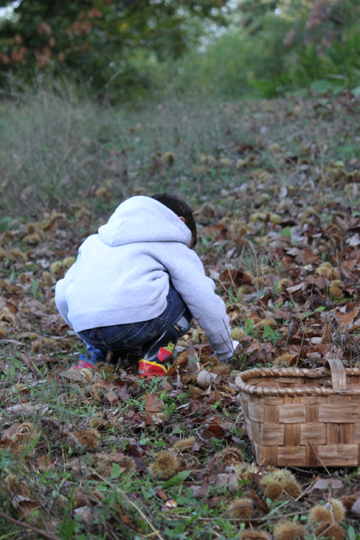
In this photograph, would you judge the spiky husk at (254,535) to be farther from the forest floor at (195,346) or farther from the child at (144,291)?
the child at (144,291)

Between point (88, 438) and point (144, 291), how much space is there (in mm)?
818

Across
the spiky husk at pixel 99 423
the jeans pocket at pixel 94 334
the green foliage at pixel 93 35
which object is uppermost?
the green foliage at pixel 93 35

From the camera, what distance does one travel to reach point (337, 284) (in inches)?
134

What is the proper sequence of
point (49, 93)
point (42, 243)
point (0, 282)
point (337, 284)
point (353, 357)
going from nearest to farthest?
point (353, 357)
point (337, 284)
point (0, 282)
point (42, 243)
point (49, 93)

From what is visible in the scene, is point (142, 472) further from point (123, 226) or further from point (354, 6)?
point (354, 6)

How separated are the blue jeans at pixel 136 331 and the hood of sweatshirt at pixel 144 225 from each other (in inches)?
11.2

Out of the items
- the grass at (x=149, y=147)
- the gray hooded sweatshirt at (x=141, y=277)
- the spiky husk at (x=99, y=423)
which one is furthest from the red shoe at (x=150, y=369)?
the grass at (x=149, y=147)

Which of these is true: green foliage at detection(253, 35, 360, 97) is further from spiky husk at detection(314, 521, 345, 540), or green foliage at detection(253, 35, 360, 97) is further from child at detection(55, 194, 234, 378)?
spiky husk at detection(314, 521, 345, 540)

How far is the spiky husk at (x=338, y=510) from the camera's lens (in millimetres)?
1636

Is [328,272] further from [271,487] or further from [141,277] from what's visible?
[271,487]

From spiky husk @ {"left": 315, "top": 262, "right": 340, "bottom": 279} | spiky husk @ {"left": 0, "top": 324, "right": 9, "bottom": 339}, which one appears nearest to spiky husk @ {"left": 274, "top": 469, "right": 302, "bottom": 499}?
spiky husk @ {"left": 315, "top": 262, "right": 340, "bottom": 279}

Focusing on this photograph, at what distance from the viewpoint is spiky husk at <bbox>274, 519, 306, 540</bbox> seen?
5.17 ft

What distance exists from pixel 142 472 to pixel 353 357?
1201mm

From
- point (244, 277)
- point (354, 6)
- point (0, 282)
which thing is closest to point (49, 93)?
point (0, 282)
